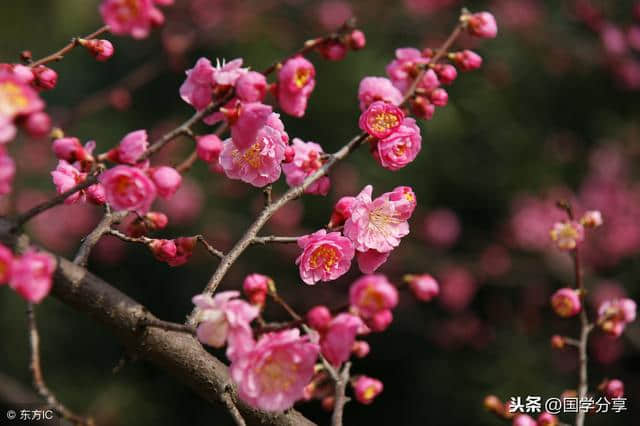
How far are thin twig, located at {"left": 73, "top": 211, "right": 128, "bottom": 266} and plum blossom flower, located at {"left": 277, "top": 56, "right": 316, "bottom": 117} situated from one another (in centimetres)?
29

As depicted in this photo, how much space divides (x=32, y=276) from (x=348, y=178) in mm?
2512

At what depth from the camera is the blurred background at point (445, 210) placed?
293 cm

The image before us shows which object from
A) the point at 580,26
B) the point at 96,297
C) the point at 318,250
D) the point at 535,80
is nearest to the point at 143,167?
the point at 96,297

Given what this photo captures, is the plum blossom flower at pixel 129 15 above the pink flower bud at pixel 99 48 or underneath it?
underneath

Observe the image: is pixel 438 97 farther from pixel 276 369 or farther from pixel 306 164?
pixel 276 369

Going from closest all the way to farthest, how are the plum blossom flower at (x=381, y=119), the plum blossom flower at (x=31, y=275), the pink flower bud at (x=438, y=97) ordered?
the plum blossom flower at (x=31, y=275)
the plum blossom flower at (x=381, y=119)
the pink flower bud at (x=438, y=97)

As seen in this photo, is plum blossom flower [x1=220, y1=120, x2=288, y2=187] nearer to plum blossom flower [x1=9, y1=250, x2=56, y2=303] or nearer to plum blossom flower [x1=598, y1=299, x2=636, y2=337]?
plum blossom flower [x1=9, y1=250, x2=56, y2=303]

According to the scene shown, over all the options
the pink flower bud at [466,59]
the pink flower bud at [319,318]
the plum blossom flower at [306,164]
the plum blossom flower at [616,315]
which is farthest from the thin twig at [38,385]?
the plum blossom flower at [616,315]

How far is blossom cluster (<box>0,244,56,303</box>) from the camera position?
2.21 feet

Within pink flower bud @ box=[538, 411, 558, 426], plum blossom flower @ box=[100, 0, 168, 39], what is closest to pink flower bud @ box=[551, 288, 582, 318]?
pink flower bud @ box=[538, 411, 558, 426]

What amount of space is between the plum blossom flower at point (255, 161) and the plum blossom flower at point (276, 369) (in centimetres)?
33

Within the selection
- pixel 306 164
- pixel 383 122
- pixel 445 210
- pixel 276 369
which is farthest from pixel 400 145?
pixel 445 210

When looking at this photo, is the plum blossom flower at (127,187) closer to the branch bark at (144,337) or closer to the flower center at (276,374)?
the branch bark at (144,337)

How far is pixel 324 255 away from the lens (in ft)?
3.15
